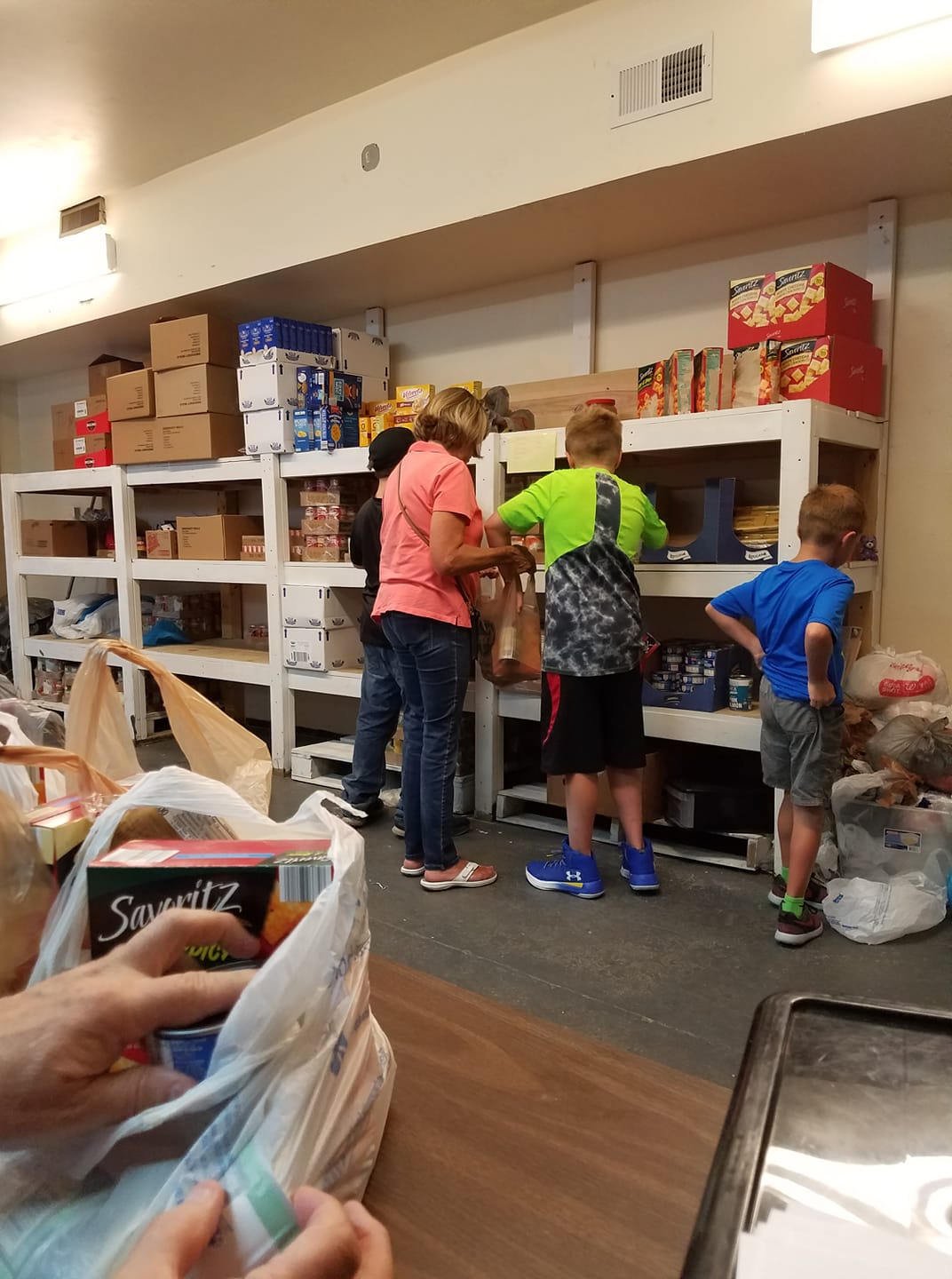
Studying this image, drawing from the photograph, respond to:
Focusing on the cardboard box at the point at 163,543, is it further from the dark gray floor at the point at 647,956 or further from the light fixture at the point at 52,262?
the dark gray floor at the point at 647,956

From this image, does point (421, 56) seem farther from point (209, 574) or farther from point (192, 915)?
point (192, 915)

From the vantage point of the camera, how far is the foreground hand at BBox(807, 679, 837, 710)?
2.26 m

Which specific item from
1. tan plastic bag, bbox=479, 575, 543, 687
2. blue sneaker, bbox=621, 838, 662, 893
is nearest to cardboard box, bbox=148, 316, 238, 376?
tan plastic bag, bbox=479, 575, 543, 687

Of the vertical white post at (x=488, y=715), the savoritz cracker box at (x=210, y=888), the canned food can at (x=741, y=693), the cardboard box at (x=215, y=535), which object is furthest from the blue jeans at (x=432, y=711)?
the savoritz cracker box at (x=210, y=888)

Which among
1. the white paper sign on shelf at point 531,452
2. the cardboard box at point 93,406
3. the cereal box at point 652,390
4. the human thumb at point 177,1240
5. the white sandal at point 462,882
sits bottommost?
the white sandal at point 462,882

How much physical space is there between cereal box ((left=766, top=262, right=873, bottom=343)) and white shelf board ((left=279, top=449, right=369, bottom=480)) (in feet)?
5.23

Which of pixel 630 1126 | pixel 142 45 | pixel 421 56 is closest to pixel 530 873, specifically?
pixel 630 1126

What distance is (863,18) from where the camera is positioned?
2.25m

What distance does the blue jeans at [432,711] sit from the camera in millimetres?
2646

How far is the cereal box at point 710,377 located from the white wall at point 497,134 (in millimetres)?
559

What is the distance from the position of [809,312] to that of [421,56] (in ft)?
5.46

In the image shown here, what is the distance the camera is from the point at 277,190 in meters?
3.61

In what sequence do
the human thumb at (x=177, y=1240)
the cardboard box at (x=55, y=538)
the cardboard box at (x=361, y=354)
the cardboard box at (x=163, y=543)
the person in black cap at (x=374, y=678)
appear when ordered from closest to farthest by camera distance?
the human thumb at (x=177, y=1240)
the person in black cap at (x=374, y=678)
the cardboard box at (x=361, y=354)
the cardboard box at (x=163, y=543)
the cardboard box at (x=55, y=538)

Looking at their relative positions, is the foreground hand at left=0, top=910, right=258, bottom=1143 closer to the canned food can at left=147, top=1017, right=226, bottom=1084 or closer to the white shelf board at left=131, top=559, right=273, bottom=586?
the canned food can at left=147, top=1017, right=226, bottom=1084
